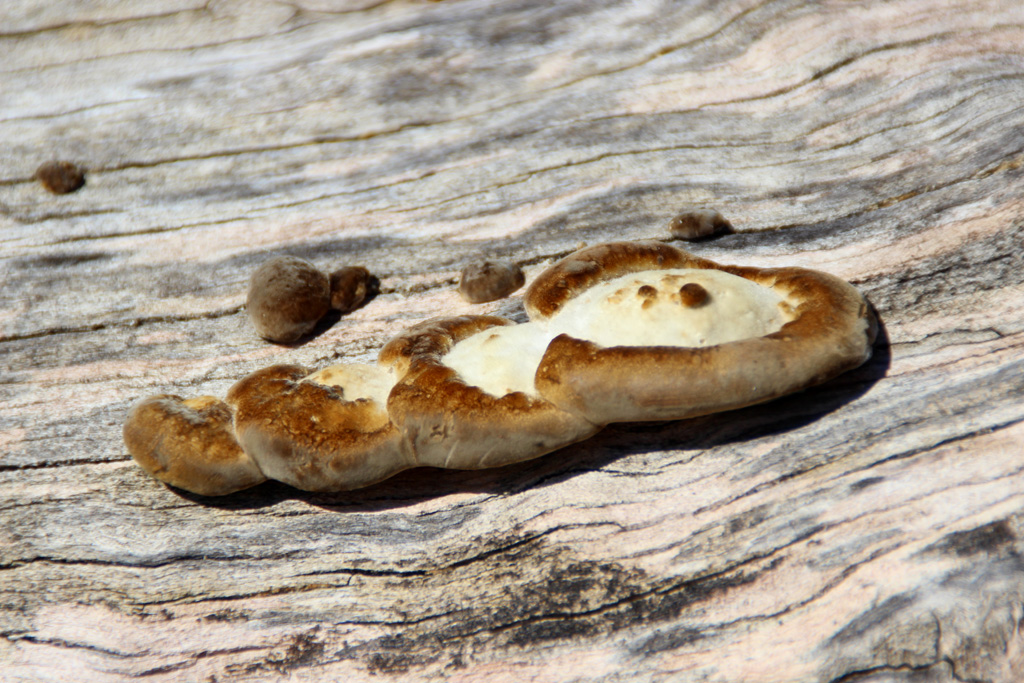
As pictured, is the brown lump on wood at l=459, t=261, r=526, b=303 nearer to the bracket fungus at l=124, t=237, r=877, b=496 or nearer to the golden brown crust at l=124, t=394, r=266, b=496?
the bracket fungus at l=124, t=237, r=877, b=496

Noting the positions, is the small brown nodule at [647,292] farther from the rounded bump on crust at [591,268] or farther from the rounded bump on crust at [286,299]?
the rounded bump on crust at [286,299]

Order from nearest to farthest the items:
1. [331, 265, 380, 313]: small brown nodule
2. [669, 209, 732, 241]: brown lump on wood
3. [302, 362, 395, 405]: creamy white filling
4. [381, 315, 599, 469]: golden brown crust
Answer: [381, 315, 599, 469]: golden brown crust → [302, 362, 395, 405]: creamy white filling → [669, 209, 732, 241]: brown lump on wood → [331, 265, 380, 313]: small brown nodule

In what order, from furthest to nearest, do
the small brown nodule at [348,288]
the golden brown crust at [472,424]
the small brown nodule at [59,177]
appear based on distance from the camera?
1. the small brown nodule at [59,177]
2. the small brown nodule at [348,288]
3. the golden brown crust at [472,424]

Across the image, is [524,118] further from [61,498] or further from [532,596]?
[61,498]

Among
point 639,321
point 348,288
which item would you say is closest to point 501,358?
point 639,321

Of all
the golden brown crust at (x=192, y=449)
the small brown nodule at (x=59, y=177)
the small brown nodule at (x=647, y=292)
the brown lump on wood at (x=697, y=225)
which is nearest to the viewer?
the small brown nodule at (x=647, y=292)

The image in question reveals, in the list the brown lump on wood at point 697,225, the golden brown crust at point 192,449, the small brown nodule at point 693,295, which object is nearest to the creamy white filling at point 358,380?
the golden brown crust at point 192,449

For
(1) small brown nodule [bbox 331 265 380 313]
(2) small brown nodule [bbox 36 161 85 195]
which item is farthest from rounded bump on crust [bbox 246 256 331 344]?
(2) small brown nodule [bbox 36 161 85 195]
